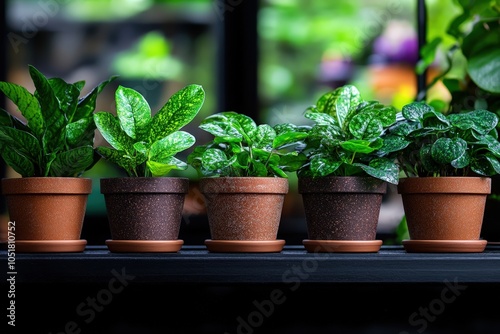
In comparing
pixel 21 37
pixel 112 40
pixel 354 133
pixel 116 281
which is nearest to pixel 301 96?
pixel 112 40

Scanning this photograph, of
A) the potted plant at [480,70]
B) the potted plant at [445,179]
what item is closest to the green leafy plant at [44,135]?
the potted plant at [445,179]

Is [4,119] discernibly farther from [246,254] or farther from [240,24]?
[240,24]

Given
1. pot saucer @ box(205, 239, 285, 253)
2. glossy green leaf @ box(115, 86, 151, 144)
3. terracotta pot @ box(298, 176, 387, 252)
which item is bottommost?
pot saucer @ box(205, 239, 285, 253)

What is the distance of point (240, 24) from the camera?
2.55 metres

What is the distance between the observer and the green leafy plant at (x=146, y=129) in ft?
3.89

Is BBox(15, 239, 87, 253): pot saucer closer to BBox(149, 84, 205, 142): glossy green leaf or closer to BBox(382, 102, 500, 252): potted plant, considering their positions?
BBox(149, 84, 205, 142): glossy green leaf

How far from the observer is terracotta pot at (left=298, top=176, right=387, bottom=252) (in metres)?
1.21

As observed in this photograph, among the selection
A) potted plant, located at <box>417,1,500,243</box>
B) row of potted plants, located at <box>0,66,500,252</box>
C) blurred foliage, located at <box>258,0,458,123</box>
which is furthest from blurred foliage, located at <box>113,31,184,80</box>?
row of potted plants, located at <box>0,66,500,252</box>

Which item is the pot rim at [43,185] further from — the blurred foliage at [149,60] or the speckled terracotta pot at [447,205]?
the blurred foliage at [149,60]

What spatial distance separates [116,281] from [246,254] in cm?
21

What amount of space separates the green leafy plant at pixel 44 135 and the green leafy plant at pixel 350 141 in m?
0.37

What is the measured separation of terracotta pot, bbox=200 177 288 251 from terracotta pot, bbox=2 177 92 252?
0.23 meters

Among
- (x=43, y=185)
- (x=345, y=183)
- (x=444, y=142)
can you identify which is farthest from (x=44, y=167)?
(x=444, y=142)

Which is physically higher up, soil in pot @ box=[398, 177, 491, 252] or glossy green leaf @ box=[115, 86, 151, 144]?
glossy green leaf @ box=[115, 86, 151, 144]
